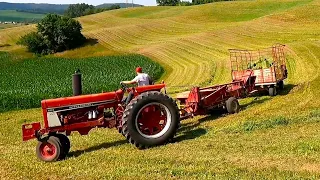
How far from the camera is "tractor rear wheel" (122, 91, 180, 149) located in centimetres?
980

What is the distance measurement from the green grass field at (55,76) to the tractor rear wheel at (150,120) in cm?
1302

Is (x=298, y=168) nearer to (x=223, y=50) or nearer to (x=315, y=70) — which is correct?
(x=315, y=70)

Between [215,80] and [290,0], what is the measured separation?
148 feet

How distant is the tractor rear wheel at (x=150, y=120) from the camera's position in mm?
9797

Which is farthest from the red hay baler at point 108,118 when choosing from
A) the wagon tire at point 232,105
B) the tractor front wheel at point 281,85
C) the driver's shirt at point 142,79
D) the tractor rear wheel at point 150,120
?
the tractor front wheel at point 281,85

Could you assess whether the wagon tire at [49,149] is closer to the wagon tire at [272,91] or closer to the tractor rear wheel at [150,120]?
the tractor rear wheel at [150,120]

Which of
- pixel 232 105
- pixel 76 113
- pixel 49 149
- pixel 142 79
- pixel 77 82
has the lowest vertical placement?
pixel 49 149

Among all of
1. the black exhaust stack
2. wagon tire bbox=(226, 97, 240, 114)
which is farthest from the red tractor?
wagon tire bbox=(226, 97, 240, 114)

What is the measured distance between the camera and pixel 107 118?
34.0 feet

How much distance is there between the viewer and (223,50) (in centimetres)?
3462

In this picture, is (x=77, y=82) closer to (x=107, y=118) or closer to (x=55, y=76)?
(x=107, y=118)

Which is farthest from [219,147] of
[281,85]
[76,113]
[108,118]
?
[281,85]

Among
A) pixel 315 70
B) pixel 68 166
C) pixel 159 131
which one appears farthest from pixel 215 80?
pixel 68 166

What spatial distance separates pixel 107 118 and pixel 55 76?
79.7 feet
